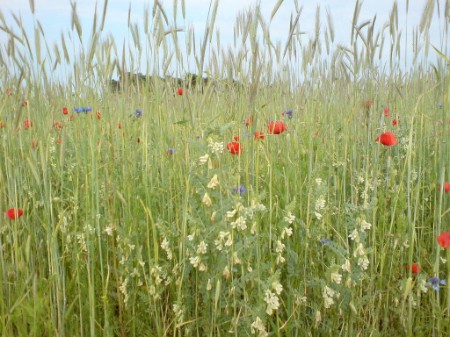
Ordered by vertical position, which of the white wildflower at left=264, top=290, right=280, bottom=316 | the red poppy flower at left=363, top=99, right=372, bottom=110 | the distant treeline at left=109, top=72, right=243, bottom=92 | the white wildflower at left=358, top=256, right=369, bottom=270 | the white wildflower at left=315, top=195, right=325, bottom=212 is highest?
the distant treeline at left=109, top=72, right=243, bottom=92

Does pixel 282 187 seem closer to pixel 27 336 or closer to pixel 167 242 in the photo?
pixel 167 242

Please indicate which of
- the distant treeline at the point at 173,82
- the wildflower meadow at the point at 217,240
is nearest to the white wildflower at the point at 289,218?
the wildflower meadow at the point at 217,240

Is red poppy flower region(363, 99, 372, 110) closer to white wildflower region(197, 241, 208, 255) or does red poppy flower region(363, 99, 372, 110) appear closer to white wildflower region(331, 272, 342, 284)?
white wildflower region(331, 272, 342, 284)

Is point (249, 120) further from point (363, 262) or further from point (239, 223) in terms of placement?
point (363, 262)

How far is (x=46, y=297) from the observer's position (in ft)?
4.43

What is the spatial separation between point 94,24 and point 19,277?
0.81 meters

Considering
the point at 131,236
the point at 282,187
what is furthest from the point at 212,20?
the point at 282,187

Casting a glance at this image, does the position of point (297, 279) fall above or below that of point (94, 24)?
below

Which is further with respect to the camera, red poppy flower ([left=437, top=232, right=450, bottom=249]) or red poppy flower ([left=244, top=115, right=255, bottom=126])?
red poppy flower ([left=437, top=232, right=450, bottom=249])

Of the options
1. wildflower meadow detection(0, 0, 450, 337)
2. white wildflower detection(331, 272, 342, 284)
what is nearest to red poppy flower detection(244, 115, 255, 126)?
wildflower meadow detection(0, 0, 450, 337)

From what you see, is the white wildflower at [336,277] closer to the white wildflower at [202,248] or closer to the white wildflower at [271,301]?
the white wildflower at [271,301]

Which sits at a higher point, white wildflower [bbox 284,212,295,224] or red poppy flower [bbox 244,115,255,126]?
red poppy flower [bbox 244,115,255,126]

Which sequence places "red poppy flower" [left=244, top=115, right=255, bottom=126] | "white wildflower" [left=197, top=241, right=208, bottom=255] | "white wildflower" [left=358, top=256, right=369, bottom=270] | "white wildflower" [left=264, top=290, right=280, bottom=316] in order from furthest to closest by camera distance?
1. "white wildflower" [left=358, top=256, right=369, bottom=270]
2. "white wildflower" [left=197, top=241, right=208, bottom=255]
3. "white wildflower" [left=264, top=290, right=280, bottom=316]
4. "red poppy flower" [left=244, top=115, right=255, bottom=126]

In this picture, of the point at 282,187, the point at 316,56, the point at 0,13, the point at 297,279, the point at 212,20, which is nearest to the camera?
the point at 212,20
